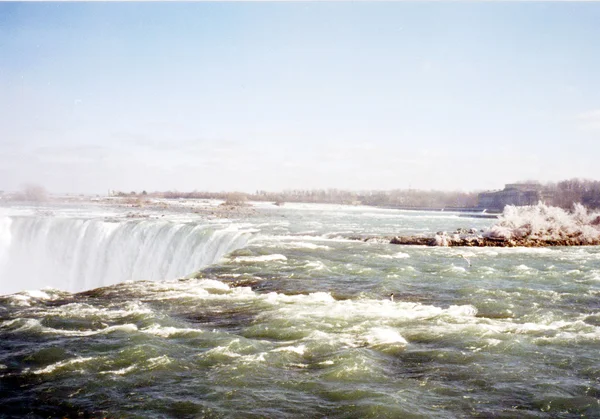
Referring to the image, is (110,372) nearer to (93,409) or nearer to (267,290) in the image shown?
(93,409)

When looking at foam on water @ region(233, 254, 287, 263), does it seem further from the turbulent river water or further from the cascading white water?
the cascading white water

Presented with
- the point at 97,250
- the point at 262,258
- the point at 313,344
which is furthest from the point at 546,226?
the point at 97,250

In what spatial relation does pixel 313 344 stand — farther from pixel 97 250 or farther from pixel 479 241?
pixel 97 250

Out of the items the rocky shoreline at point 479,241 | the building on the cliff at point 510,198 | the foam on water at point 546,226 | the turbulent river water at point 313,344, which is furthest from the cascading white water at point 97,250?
the building on the cliff at point 510,198

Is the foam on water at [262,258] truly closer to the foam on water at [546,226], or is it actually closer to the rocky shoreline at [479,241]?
the rocky shoreline at [479,241]

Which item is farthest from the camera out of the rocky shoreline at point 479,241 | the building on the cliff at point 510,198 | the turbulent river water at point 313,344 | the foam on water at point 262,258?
the building on the cliff at point 510,198

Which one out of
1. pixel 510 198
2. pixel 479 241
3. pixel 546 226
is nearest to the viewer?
pixel 479 241

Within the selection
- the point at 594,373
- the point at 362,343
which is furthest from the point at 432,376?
the point at 594,373
